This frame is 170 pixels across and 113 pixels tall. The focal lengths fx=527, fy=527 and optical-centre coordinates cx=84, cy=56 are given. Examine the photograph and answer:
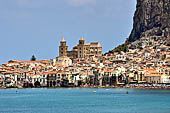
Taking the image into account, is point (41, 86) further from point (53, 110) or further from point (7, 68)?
point (53, 110)

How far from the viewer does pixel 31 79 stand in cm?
16962

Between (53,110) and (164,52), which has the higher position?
(164,52)

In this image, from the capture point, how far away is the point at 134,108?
7194 cm

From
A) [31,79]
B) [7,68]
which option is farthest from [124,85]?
[7,68]

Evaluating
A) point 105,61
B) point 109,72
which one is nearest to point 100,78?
point 109,72

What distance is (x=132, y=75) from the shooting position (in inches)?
6324

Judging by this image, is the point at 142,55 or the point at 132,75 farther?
the point at 142,55

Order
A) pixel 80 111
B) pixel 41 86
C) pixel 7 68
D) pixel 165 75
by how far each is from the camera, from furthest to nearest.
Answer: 1. pixel 7 68
2. pixel 41 86
3. pixel 165 75
4. pixel 80 111

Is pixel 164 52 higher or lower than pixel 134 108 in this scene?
higher

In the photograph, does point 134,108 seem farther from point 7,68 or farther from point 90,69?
point 7,68

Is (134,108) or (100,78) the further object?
(100,78)

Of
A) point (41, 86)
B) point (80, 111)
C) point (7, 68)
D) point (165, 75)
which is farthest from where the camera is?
point (7, 68)

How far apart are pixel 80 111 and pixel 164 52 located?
5080 inches

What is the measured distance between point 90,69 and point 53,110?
10490cm
